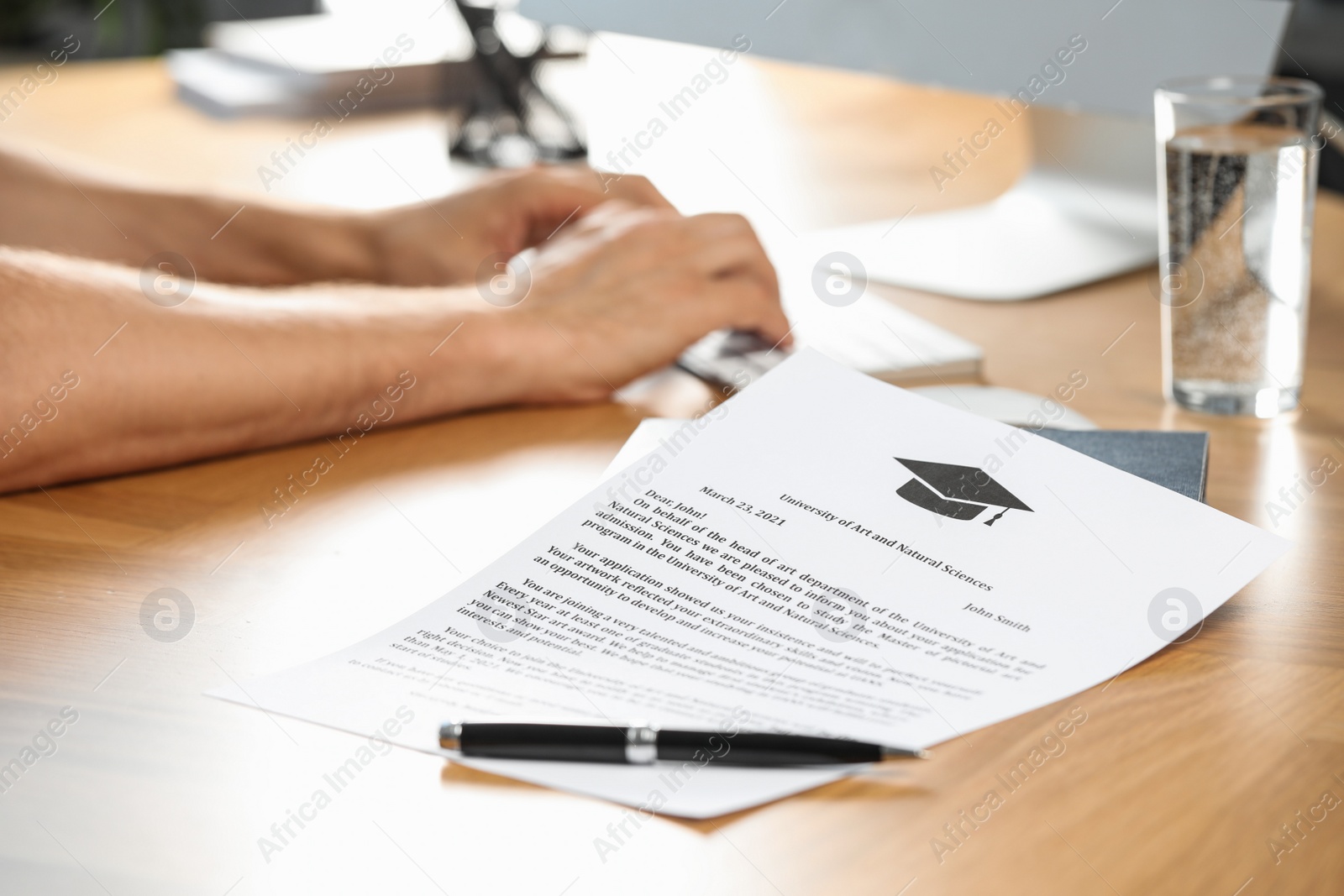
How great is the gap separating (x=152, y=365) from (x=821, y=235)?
0.59 m

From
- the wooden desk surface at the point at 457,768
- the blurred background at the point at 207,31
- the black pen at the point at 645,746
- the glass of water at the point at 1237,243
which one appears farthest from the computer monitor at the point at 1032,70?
the blurred background at the point at 207,31

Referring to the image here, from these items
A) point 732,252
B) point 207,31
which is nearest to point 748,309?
point 732,252

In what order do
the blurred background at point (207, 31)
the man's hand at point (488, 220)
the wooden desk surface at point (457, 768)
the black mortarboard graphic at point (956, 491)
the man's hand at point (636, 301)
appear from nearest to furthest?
the wooden desk surface at point (457, 768) → the black mortarboard graphic at point (956, 491) → the man's hand at point (636, 301) → the man's hand at point (488, 220) → the blurred background at point (207, 31)

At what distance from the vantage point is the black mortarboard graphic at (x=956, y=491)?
0.52 m

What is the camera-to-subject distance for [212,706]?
442 mm

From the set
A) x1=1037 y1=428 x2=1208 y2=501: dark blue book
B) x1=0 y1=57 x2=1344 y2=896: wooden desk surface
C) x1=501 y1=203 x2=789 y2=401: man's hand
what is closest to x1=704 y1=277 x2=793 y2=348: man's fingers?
x1=501 y1=203 x2=789 y2=401: man's hand

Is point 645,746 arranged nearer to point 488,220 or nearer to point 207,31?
point 488,220

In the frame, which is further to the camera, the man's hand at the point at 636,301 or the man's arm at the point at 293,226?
the man's arm at the point at 293,226

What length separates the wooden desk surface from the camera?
35 centimetres

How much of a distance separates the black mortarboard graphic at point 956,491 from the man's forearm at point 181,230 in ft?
1.88

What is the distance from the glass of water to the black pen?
409 millimetres

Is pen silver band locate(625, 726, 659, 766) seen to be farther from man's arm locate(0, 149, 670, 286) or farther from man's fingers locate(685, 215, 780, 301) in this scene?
man's arm locate(0, 149, 670, 286)

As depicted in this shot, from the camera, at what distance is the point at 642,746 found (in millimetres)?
394

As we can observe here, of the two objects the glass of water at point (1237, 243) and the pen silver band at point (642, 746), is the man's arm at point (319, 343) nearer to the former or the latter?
the glass of water at point (1237, 243)
